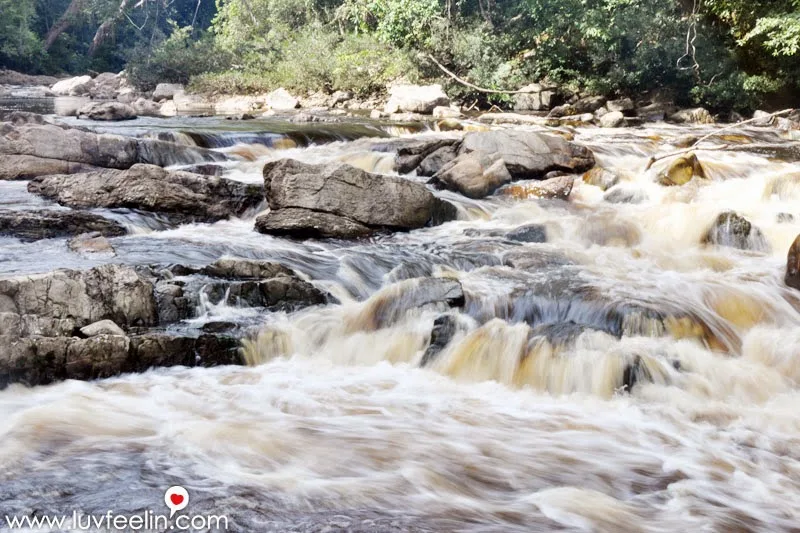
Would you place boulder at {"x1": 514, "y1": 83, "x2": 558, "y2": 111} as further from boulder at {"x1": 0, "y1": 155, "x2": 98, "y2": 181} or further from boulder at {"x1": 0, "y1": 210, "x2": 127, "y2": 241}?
boulder at {"x1": 0, "y1": 210, "x2": 127, "y2": 241}

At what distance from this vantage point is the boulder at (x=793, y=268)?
6.44 meters

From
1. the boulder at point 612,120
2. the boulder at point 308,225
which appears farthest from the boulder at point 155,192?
the boulder at point 612,120

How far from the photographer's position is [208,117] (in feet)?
62.2

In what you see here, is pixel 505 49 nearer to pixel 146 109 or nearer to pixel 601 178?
pixel 146 109

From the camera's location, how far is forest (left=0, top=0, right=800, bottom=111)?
58.0ft

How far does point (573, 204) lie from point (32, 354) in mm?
6852

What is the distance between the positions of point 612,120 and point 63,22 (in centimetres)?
3539

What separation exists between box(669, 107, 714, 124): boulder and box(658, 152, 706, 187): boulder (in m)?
8.00

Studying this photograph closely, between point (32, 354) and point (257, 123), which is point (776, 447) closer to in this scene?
point (32, 354)

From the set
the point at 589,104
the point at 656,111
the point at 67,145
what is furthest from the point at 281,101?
the point at 67,145

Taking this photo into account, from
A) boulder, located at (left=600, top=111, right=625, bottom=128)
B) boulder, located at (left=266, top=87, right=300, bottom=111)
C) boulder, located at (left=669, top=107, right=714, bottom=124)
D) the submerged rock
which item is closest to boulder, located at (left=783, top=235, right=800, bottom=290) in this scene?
the submerged rock

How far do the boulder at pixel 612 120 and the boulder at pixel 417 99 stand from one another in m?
5.10

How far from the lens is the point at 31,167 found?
9.59 meters

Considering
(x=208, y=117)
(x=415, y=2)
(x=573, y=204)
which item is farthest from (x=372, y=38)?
(x=573, y=204)
